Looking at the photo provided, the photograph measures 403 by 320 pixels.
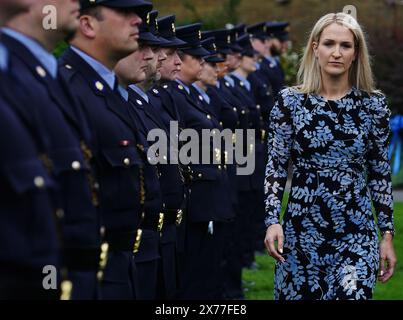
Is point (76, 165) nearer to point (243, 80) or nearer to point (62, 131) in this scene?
point (62, 131)

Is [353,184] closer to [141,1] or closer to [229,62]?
→ [141,1]

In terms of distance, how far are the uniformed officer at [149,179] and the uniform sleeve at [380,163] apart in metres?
1.08

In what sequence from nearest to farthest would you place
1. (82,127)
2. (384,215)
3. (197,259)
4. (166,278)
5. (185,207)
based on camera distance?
(82,127) → (384,215) → (166,278) → (185,207) → (197,259)

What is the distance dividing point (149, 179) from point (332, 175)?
0.90 meters

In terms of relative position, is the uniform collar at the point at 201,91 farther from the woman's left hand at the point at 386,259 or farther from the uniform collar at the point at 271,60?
the uniform collar at the point at 271,60

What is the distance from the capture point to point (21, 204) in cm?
367

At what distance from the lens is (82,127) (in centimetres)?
455

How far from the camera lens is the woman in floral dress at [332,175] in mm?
6250

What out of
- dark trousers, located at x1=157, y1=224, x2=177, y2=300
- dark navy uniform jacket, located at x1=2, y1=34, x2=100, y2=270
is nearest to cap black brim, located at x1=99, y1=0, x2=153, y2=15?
dark navy uniform jacket, located at x1=2, y1=34, x2=100, y2=270

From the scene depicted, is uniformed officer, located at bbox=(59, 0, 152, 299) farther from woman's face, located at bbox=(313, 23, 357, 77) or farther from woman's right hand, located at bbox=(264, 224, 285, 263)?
woman's face, located at bbox=(313, 23, 357, 77)

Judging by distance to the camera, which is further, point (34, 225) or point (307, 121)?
point (307, 121)

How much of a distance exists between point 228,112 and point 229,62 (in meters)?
1.57

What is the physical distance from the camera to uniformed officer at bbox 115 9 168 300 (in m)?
6.24
